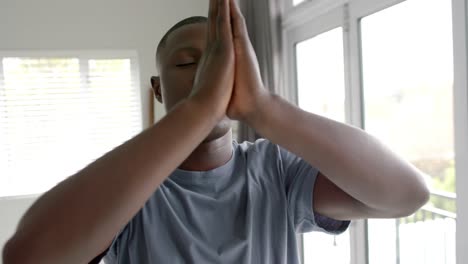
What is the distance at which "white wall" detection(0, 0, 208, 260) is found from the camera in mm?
3141

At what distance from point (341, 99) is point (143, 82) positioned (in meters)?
1.76

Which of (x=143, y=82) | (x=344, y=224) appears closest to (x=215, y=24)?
(x=344, y=224)

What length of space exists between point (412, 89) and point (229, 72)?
140cm

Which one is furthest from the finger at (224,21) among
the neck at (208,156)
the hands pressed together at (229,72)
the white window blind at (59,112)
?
the white window blind at (59,112)

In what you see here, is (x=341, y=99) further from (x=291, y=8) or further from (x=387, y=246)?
(x=387, y=246)

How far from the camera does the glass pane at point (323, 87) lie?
90.7 inches

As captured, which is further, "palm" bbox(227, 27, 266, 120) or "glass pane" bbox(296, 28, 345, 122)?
"glass pane" bbox(296, 28, 345, 122)

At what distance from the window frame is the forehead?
94 centimetres

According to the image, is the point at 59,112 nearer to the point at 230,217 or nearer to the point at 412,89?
the point at 412,89

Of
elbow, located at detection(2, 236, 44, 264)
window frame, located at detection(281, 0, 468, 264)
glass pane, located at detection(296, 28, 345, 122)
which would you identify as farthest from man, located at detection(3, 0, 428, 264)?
glass pane, located at detection(296, 28, 345, 122)

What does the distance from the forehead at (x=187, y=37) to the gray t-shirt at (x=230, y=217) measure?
0.85 ft

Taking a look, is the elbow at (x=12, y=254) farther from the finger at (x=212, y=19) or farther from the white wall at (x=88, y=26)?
the white wall at (x=88, y=26)

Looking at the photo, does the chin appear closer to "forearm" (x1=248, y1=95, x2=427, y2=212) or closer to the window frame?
"forearm" (x1=248, y1=95, x2=427, y2=212)

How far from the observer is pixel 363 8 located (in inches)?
74.2
